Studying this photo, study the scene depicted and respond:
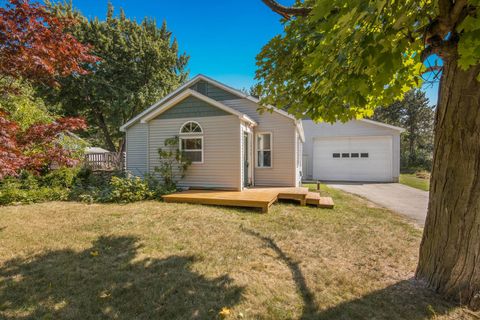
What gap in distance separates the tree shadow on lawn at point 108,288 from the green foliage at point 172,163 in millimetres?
5328

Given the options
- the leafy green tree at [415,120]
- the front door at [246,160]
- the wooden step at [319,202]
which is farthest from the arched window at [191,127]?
the leafy green tree at [415,120]

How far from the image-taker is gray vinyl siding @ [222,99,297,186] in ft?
31.0

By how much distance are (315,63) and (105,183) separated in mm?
10905

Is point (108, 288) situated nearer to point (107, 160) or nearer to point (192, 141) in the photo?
point (192, 141)

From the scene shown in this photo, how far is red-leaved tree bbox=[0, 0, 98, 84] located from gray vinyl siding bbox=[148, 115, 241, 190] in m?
4.81

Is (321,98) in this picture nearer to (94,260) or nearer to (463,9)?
(463,9)

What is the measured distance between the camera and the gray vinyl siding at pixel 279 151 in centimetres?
945

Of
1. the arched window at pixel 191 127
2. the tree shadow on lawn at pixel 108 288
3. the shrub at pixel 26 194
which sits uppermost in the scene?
the arched window at pixel 191 127

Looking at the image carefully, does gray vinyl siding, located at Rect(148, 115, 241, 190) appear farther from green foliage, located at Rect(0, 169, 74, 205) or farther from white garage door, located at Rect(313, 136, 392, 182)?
white garage door, located at Rect(313, 136, 392, 182)

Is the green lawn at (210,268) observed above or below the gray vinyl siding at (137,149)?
below

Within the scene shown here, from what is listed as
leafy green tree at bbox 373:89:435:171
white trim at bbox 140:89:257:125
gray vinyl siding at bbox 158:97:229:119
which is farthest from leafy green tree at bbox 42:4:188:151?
leafy green tree at bbox 373:89:435:171

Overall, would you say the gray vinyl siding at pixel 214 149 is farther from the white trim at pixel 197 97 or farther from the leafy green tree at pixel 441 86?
the leafy green tree at pixel 441 86

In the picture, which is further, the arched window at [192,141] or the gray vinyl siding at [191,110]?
the arched window at [192,141]

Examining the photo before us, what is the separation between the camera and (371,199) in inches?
359
